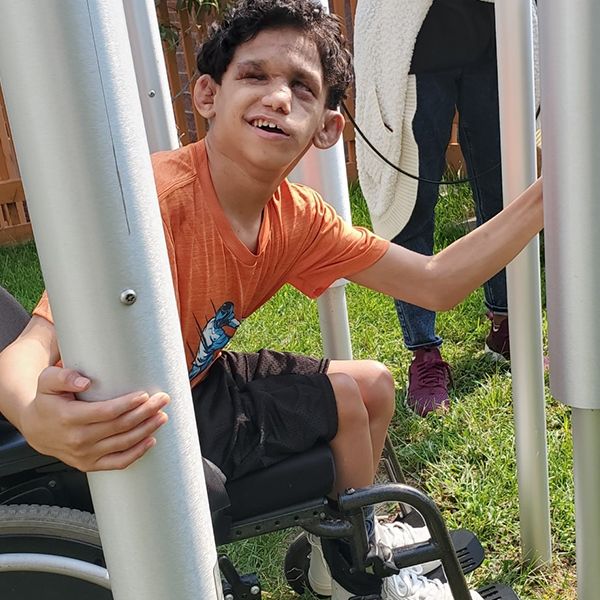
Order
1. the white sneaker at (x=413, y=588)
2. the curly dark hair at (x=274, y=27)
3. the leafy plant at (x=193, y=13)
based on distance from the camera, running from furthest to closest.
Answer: the leafy plant at (x=193, y=13) → the white sneaker at (x=413, y=588) → the curly dark hair at (x=274, y=27)

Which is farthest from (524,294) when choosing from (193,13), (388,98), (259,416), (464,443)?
(193,13)

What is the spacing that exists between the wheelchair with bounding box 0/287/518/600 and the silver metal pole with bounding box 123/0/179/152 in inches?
19.0

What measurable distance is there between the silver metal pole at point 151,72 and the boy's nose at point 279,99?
15.2 inches

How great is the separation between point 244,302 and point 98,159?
30.8 inches

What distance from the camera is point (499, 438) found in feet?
7.06

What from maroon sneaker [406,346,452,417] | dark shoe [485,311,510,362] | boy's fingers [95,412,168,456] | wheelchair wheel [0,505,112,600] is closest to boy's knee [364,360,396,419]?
wheelchair wheel [0,505,112,600]

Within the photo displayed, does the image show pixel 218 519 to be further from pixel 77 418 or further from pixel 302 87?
pixel 302 87

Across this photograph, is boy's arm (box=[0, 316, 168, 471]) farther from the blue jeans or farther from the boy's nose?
the blue jeans

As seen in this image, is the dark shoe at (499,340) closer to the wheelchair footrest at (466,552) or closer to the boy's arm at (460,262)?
the wheelchair footrest at (466,552)

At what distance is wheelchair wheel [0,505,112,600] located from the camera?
3.67ft

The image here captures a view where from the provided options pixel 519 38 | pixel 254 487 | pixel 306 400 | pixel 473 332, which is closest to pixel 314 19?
pixel 519 38

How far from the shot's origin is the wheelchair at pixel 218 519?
44.4 inches

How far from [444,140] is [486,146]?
0.13 meters

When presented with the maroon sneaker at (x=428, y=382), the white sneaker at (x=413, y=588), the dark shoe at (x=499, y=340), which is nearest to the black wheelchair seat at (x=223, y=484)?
the white sneaker at (x=413, y=588)
